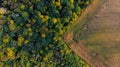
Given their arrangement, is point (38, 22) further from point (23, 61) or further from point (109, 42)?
point (109, 42)

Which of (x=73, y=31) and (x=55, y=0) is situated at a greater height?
(x=55, y=0)

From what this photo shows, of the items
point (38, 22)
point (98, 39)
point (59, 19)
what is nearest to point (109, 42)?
point (98, 39)

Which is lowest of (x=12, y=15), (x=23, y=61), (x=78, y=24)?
(x=23, y=61)

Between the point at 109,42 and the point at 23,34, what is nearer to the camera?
the point at 23,34

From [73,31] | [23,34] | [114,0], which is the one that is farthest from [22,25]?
[114,0]

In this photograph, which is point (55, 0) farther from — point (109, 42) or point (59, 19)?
point (109, 42)

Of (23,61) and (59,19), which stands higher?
(59,19)
